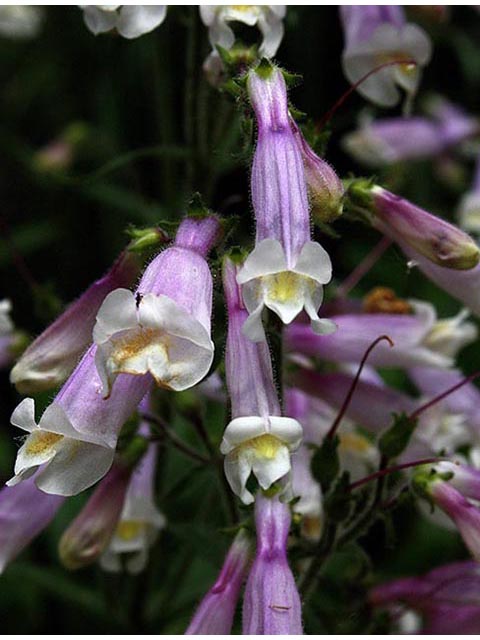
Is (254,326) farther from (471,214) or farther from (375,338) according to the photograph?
(471,214)

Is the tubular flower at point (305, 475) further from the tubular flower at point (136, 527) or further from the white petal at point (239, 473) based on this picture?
the white petal at point (239, 473)

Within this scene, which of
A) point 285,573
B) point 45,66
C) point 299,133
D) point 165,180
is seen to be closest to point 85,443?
point 285,573

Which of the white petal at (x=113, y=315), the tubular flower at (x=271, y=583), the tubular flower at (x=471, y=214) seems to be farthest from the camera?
the tubular flower at (x=471, y=214)

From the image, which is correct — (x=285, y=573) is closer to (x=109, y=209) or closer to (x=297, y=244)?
(x=297, y=244)

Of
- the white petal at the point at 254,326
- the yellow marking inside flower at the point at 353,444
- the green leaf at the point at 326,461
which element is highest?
the white petal at the point at 254,326

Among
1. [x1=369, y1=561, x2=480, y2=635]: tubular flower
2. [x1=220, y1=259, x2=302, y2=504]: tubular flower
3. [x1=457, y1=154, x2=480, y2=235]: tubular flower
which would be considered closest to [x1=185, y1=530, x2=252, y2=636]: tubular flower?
[x1=220, y1=259, x2=302, y2=504]: tubular flower

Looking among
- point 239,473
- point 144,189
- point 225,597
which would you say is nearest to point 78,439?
point 239,473

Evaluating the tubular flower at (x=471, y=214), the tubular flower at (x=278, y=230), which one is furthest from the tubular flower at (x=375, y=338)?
the tubular flower at (x=471, y=214)
